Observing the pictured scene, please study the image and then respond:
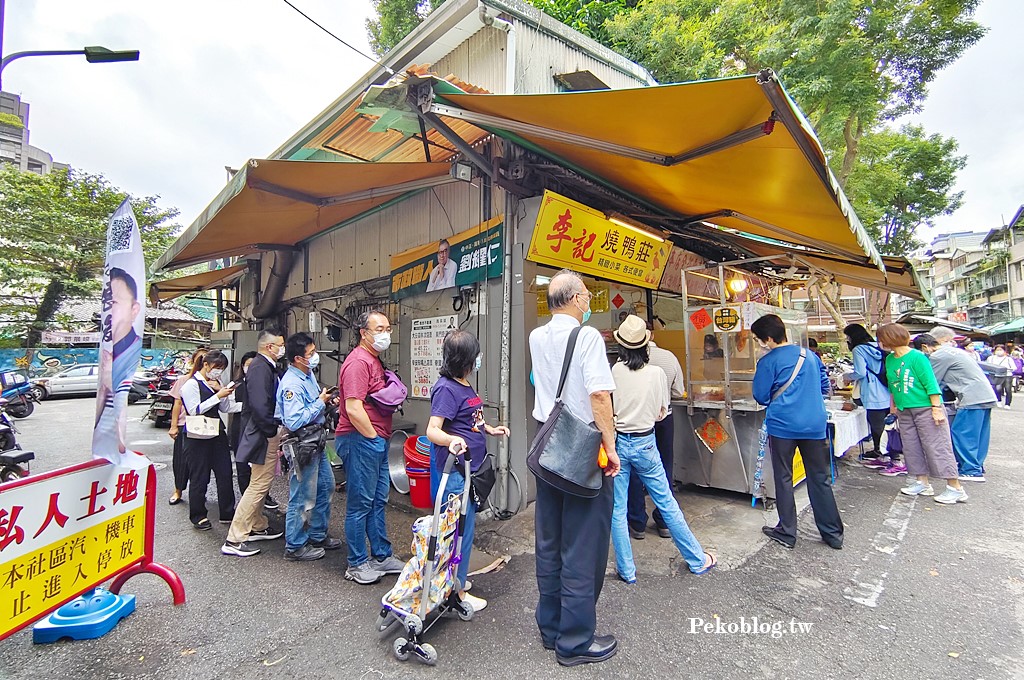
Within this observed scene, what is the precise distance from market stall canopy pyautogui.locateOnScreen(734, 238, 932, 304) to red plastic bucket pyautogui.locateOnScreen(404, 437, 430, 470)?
486 cm

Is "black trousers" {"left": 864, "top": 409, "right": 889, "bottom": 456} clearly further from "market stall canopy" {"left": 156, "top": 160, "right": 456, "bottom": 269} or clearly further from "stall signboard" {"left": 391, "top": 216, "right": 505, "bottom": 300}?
"market stall canopy" {"left": 156, "top": 160, "right": 456, "bottom": 269}

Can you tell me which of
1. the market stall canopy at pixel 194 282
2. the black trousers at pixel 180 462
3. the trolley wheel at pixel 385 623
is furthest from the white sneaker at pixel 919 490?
the market stall canopy at pixel 194 282

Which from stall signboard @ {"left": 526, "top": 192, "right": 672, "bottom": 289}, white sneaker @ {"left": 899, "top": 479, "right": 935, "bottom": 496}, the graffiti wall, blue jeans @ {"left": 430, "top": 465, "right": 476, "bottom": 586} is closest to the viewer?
blue jeans @ {"left": 430, "top": 465, "right": 476, "bottom": 586}

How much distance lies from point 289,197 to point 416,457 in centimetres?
304

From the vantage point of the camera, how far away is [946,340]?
5.86 m

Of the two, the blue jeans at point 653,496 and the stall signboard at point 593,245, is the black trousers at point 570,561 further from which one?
the stall signboard at point 593,245

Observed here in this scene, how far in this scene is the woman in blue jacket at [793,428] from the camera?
3.54 meters

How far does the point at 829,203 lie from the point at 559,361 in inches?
118

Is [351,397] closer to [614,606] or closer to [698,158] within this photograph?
[614,606]

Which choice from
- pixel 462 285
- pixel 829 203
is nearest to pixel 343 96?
pixel 462 285

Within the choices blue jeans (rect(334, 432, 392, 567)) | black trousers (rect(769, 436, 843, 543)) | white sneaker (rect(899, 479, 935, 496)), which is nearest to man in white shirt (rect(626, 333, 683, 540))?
black trousers (rect(769, 436, 843, 543))

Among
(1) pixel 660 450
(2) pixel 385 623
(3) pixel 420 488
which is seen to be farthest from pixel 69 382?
(1) pixel 660 450

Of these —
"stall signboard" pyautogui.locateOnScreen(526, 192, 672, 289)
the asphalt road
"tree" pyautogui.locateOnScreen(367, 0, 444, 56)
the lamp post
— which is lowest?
the asphalt road

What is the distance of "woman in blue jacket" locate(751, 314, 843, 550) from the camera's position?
11.6 ft
